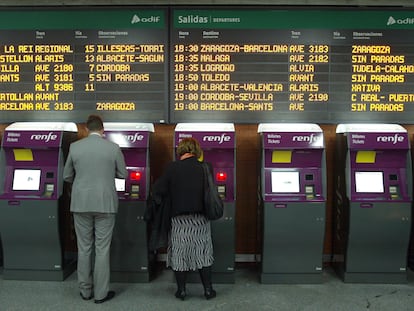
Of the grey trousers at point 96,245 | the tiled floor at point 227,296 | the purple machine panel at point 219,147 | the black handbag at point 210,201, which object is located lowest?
the tiled floor at point 227,296

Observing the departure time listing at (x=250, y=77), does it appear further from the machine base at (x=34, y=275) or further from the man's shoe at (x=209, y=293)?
the machine base at (x=34, y=275)

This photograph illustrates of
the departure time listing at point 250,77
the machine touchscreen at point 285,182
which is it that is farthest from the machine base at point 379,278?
the departure time listing at point 250,77

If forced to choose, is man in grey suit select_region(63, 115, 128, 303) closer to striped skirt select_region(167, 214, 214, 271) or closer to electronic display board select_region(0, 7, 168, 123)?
striped skirt select_region(167, 214, 214, 271)

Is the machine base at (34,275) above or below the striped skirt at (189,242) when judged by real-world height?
below

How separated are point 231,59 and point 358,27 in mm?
1334

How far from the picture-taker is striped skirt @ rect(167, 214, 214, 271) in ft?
13.5

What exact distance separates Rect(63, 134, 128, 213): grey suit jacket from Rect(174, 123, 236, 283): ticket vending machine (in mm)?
687

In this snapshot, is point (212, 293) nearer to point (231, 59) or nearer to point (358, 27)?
point (231, 59)

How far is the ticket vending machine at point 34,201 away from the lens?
4609mm

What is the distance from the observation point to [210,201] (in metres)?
4.05

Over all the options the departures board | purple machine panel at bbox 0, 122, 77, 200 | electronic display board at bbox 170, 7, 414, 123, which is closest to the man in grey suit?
purple machine panel at bbox 0, 122, 77, 200

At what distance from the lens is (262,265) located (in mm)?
4676

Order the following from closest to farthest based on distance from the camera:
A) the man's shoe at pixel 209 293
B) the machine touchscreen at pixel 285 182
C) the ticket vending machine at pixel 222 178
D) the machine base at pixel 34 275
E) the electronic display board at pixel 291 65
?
the man's shoe at pixel 209 293 → the ticket vending machine at pixel 222 178 → the machine touchscreen at pixel 285 182 → the machine base at pixel 34 275 → the electronic display board at pixel 291 65

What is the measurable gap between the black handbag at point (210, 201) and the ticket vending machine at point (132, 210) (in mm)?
761
